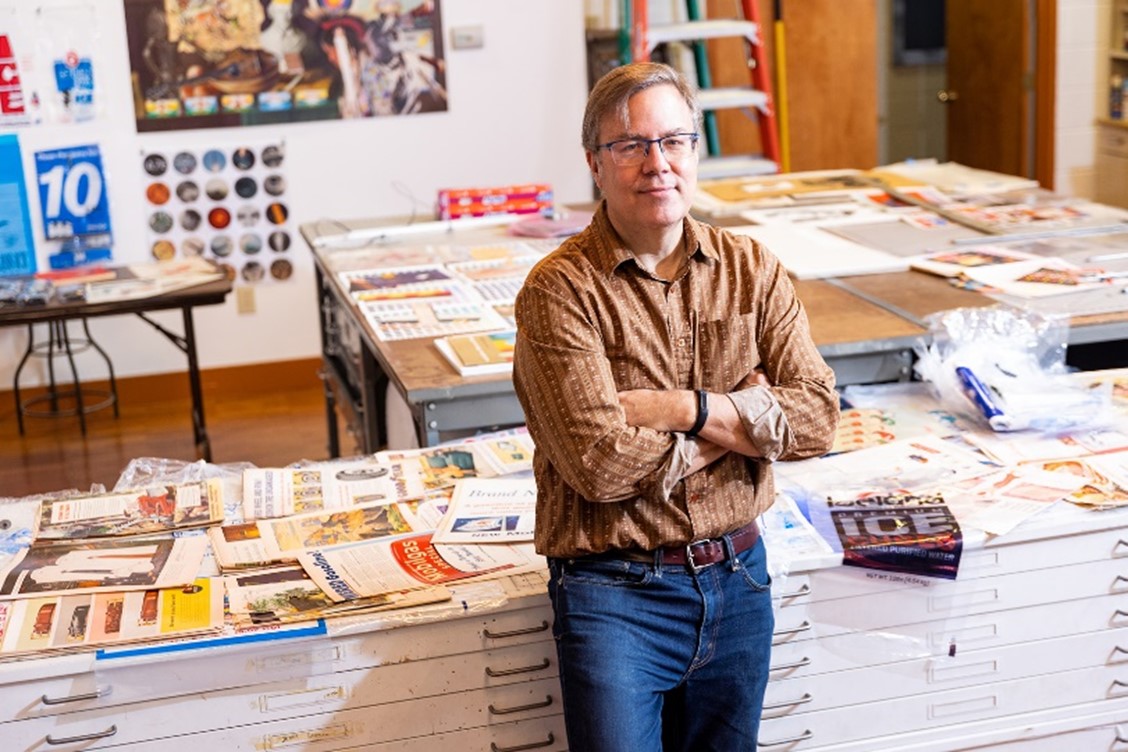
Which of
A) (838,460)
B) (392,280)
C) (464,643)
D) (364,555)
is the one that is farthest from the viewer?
(392,280)

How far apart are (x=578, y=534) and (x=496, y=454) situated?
81 cm

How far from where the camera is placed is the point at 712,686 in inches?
79.6

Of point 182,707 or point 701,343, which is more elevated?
point 701,343

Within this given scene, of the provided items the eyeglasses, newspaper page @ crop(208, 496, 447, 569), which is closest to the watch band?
the eyeglasses

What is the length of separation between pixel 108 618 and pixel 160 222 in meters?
3.71

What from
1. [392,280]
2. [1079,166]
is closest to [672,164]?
[392,280]

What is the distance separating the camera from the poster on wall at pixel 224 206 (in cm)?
556

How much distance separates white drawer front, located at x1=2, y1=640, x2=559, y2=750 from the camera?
2008mm

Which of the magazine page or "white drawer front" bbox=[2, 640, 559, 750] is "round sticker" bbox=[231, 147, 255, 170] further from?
"white drawer front" bbox=[2, 640, 559, 750]

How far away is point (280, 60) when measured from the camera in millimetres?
5566

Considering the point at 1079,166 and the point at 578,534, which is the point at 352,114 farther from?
the point at 578,534

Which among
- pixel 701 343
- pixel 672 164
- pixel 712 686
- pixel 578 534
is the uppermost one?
pixel 672 164

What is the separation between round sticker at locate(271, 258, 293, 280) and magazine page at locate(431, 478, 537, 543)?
334cm

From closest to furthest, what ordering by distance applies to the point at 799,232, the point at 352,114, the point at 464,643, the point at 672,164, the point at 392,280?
the point at 672,164 → the point at 464,643 → the point at 392,280 → the point at 799,232 → the point at 352,114
